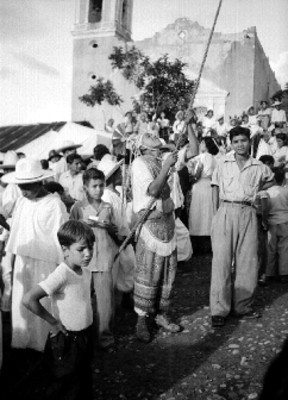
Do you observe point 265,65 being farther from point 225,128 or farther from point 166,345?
point 166,345

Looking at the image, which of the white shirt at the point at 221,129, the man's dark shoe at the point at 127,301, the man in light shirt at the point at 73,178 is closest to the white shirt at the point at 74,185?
the man in light shirt at the point at 73,178

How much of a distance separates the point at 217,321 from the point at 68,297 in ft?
7.66

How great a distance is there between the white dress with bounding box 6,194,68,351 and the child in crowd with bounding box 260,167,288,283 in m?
3.63

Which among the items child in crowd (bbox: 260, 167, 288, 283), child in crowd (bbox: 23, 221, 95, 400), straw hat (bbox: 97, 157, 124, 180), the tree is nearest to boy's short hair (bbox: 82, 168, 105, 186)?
straw hat (bbox: 97, 157, 124, 180)

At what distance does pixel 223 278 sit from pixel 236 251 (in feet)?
1.12

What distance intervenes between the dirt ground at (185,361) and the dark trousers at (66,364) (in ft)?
2.33

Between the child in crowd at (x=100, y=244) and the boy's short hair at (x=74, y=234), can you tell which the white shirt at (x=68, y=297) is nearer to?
the boy's short hair at (x=74, y=234)

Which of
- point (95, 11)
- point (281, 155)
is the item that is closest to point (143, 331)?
point (281, 155)

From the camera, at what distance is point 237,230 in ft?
16.4

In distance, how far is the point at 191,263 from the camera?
7664 mm

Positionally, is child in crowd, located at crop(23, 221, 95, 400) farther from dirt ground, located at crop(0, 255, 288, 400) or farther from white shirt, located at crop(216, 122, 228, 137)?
white shirt, located at crop(216, 122, 228, 137)

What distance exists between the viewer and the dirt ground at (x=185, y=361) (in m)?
3.58

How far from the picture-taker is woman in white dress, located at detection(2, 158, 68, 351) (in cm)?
411

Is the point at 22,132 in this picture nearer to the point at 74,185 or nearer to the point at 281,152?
the point at 281,152
